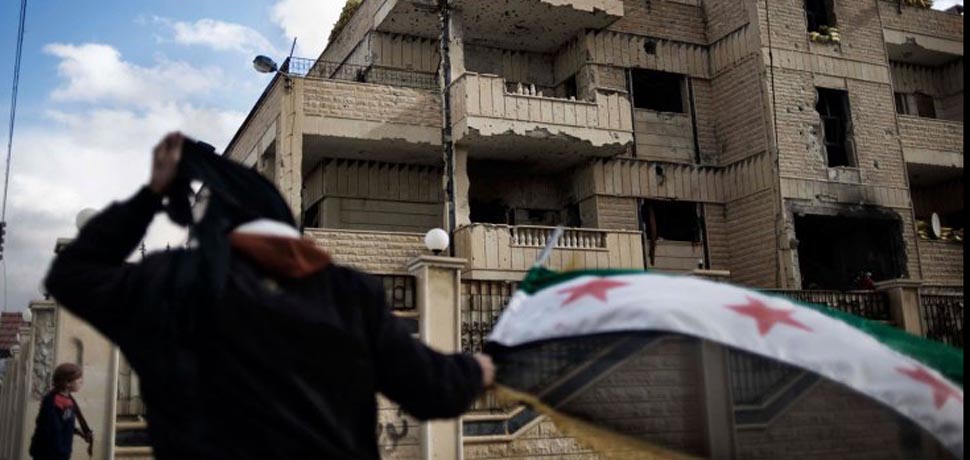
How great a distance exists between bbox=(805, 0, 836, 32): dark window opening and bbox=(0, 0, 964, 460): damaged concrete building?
0.06m

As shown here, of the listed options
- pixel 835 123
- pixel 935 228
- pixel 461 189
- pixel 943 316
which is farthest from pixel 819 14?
pixel 461 189

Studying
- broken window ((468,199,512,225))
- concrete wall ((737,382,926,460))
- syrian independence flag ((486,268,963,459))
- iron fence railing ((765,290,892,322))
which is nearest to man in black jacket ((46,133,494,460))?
syrian independence flag ((486,268,963,459))

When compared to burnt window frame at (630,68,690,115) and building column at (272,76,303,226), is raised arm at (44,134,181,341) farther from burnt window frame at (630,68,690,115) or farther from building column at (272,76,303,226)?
burnt window frame at (630,68,690,115)

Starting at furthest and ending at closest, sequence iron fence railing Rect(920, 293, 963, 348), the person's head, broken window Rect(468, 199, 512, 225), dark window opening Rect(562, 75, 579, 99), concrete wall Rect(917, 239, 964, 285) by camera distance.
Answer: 1. concrete wall Rect(917, 239, 964, 285)
2. dark window opening Rect(562, 75, 579, 99)
3. broken window Rect(468, 199, 512, 225)
4. iron fence railing Rect(920, 293, 963, 348)
5. the person's head

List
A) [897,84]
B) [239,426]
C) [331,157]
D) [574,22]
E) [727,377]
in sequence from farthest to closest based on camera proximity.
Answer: [897,84] → [574,22] → [331,157] → [727,377] → [239,426]

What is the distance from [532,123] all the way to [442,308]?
7581 mm

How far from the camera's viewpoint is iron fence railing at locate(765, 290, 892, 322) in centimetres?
1328

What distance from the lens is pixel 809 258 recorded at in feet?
66.6

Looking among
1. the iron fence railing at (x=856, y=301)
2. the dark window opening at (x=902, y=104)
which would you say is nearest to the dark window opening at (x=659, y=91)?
the dark window opening at (x=902, y=104)

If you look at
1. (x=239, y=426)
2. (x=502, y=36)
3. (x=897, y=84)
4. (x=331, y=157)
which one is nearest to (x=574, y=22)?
(x=502, y=36)

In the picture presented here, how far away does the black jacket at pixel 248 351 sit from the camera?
79.8 inches

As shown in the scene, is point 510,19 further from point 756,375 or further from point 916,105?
point 756,375

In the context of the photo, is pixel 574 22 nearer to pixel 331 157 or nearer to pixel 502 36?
pixel 502 36

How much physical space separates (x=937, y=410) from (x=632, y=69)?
1732 centimetres
